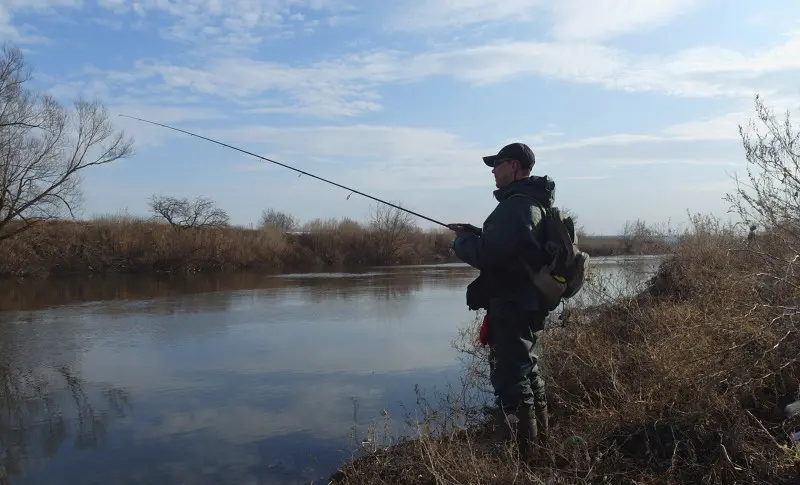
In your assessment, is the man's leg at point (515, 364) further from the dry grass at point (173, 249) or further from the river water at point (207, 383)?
the dry grass at point (173, 249)

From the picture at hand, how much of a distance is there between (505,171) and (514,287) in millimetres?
794

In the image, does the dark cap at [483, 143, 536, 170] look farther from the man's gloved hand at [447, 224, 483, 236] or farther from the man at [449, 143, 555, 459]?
the man's gloved hand at [447, 224, 483, 236]

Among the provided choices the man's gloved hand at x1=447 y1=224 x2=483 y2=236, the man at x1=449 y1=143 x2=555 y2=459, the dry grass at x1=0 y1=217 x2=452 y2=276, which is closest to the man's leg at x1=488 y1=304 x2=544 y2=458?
the man at x1=449 y1=143 x2=555 y2=459

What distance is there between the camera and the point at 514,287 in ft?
11.8

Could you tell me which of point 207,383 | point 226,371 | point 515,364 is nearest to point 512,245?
point 515,364

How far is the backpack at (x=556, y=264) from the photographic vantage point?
11.7 feet

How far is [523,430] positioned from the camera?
369 centimetres

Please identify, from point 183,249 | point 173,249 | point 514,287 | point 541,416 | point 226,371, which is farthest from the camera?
point 183,249

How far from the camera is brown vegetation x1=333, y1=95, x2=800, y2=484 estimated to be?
3230 mm

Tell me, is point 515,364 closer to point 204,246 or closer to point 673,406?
point 673,406

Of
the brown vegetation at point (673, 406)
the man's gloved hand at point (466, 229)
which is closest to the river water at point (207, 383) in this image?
the brown vegetation at point (673, 406)

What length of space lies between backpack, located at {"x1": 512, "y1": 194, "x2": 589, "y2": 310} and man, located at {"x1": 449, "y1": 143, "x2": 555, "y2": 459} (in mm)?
39

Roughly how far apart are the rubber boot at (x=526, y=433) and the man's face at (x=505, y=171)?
145 centimetres

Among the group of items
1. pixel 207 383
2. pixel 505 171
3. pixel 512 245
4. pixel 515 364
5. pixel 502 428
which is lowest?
pixel 207 383
